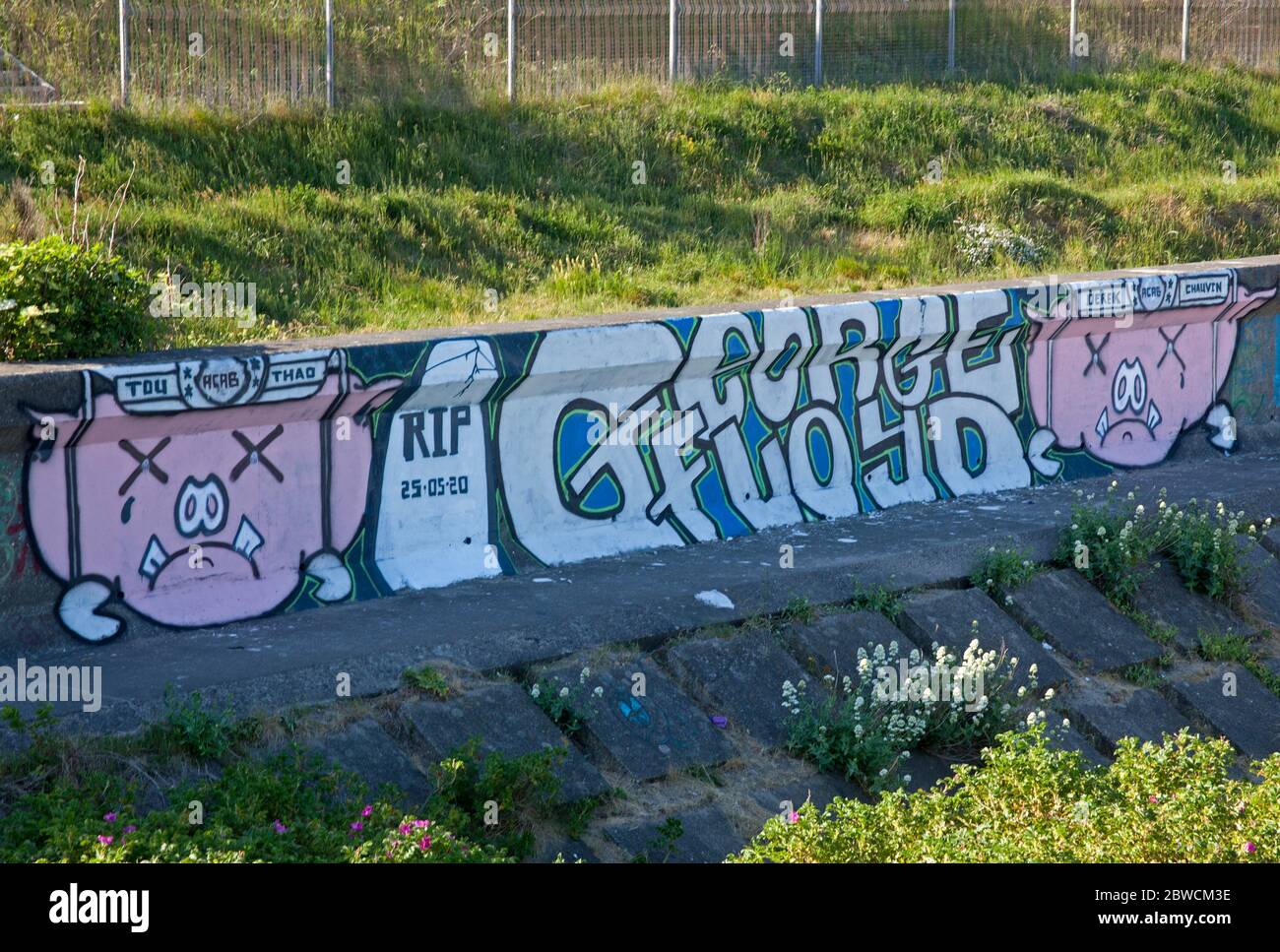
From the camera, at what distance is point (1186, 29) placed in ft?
73.2

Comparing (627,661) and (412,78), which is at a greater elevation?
(412,78)

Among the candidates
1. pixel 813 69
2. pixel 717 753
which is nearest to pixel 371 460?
pixel 717 753

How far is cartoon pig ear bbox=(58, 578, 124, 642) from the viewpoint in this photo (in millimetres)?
5590

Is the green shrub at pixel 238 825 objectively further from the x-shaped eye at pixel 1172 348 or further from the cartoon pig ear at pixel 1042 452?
the x-shaped eye at pixel 1172 348

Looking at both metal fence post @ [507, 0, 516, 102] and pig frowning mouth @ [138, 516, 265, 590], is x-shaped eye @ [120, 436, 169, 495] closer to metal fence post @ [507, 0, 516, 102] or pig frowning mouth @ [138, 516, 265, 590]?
pig frowning mouth @ [138, 516, 265, 590]

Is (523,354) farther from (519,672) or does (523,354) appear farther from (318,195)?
(318,195)

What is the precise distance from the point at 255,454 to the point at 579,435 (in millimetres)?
1563

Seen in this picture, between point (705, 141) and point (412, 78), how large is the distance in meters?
3.07

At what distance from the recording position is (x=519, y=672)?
18.6 feet

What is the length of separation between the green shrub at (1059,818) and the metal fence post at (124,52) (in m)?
11.2

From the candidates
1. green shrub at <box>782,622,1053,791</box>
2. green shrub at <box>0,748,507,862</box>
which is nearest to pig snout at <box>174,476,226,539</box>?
green shrub at <box>0,748,507,862</box>

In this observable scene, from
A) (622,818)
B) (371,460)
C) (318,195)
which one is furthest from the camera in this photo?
(318,195)

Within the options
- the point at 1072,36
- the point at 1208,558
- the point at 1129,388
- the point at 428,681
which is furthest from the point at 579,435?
the point at 1072,36

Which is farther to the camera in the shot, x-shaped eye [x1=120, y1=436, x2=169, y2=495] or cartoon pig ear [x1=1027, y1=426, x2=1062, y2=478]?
cartoon pig ear [x1=1027, y1=426, x2=1062, y2=478]
